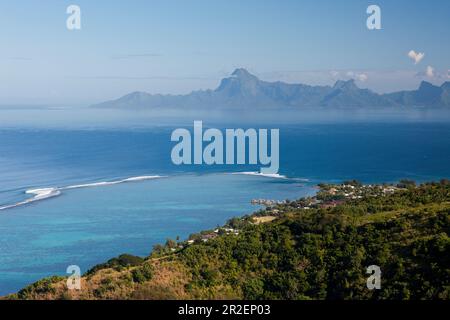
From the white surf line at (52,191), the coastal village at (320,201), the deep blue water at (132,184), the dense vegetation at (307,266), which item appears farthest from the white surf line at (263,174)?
the dense vegetation at (307,266)

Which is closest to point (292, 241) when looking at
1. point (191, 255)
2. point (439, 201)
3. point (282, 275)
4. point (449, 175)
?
point (282, 275)

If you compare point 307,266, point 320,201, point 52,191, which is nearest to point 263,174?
point 320,201

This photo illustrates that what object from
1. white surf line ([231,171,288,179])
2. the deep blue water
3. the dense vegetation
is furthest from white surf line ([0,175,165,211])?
the dense vegetation

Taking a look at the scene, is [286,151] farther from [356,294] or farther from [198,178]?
[356,294]

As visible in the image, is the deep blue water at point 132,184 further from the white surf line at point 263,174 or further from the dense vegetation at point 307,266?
the dense vegetation at point 307,266

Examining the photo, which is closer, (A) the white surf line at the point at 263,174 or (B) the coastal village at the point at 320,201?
(B) the coastal village at the point at 320,201

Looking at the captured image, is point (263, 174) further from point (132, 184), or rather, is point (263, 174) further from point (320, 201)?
point (320, 201)
